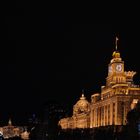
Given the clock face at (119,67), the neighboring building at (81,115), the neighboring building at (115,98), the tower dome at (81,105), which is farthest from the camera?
the tower dome at (81,105)

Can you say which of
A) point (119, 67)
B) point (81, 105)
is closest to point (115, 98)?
point (119, 67)

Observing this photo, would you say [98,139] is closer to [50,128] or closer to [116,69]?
[116,69]

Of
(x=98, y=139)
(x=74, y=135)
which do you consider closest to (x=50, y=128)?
(x=98, y=139)

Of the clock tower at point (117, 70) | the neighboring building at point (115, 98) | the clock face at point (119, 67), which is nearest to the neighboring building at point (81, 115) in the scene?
the neighboring building at point (115, 98)

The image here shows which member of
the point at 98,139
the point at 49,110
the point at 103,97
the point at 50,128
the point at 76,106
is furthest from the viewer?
the point at 76,106

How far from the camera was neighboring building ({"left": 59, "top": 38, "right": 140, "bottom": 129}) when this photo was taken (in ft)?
424

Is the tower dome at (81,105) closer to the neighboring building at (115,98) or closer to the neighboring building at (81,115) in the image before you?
the neighboring building at (81,115)

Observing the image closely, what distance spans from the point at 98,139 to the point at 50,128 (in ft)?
149

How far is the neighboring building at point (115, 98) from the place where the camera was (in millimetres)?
129375

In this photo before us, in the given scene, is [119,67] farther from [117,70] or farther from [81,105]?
[81,105]

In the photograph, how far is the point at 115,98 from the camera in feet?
→ 425

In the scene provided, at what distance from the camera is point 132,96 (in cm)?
13012

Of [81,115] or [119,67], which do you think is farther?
[81,115]

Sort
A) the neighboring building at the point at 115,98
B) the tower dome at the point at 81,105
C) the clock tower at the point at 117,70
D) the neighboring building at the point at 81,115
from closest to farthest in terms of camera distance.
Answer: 1. the neighboring building at the point at 115,98
2. the clock tower at the point at 117,70
3. the neighboring building at the point at 81,115
4. the tower dome at the point at 81,105
